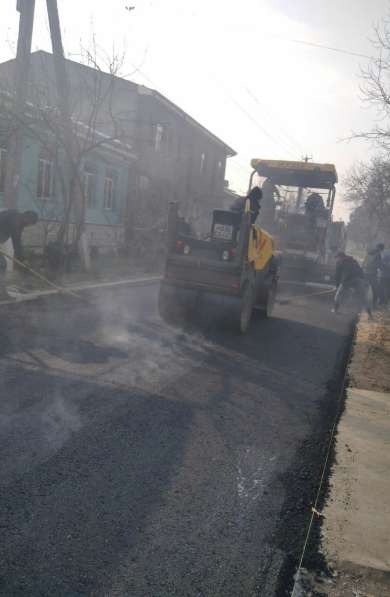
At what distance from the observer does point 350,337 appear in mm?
10859

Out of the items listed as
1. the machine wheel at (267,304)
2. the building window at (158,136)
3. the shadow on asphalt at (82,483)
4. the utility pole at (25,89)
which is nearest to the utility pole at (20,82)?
the utility pole at (25,89)

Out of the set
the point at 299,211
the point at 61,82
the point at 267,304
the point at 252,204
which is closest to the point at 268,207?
the point at 299,211

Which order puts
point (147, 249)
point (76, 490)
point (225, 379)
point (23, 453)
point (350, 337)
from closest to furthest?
point (76, 490) → point (23, 453) → point (225, 379) → point (350, 337) → point (147, 249)

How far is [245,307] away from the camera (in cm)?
987

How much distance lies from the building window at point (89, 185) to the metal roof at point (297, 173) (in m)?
6.66

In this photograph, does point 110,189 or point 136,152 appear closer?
point 110,189

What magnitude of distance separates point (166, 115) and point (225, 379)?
84.6 feet

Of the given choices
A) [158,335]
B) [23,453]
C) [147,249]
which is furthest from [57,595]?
[147,249]

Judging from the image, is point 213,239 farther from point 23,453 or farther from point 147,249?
point 147,249

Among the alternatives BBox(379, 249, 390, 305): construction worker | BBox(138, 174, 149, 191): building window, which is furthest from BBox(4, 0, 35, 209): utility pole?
BBox(138, 174, 149, 191): building window

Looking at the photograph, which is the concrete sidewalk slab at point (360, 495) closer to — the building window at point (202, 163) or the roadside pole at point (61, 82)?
the roadside pole at point (61, 82)

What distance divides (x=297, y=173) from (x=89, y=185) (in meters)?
8.09

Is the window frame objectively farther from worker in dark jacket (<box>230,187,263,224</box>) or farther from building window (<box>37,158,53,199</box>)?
worker in dark jacket (<box>230,187,263,224</box>)

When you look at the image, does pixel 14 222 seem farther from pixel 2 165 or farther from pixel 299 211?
pixel 299 211
